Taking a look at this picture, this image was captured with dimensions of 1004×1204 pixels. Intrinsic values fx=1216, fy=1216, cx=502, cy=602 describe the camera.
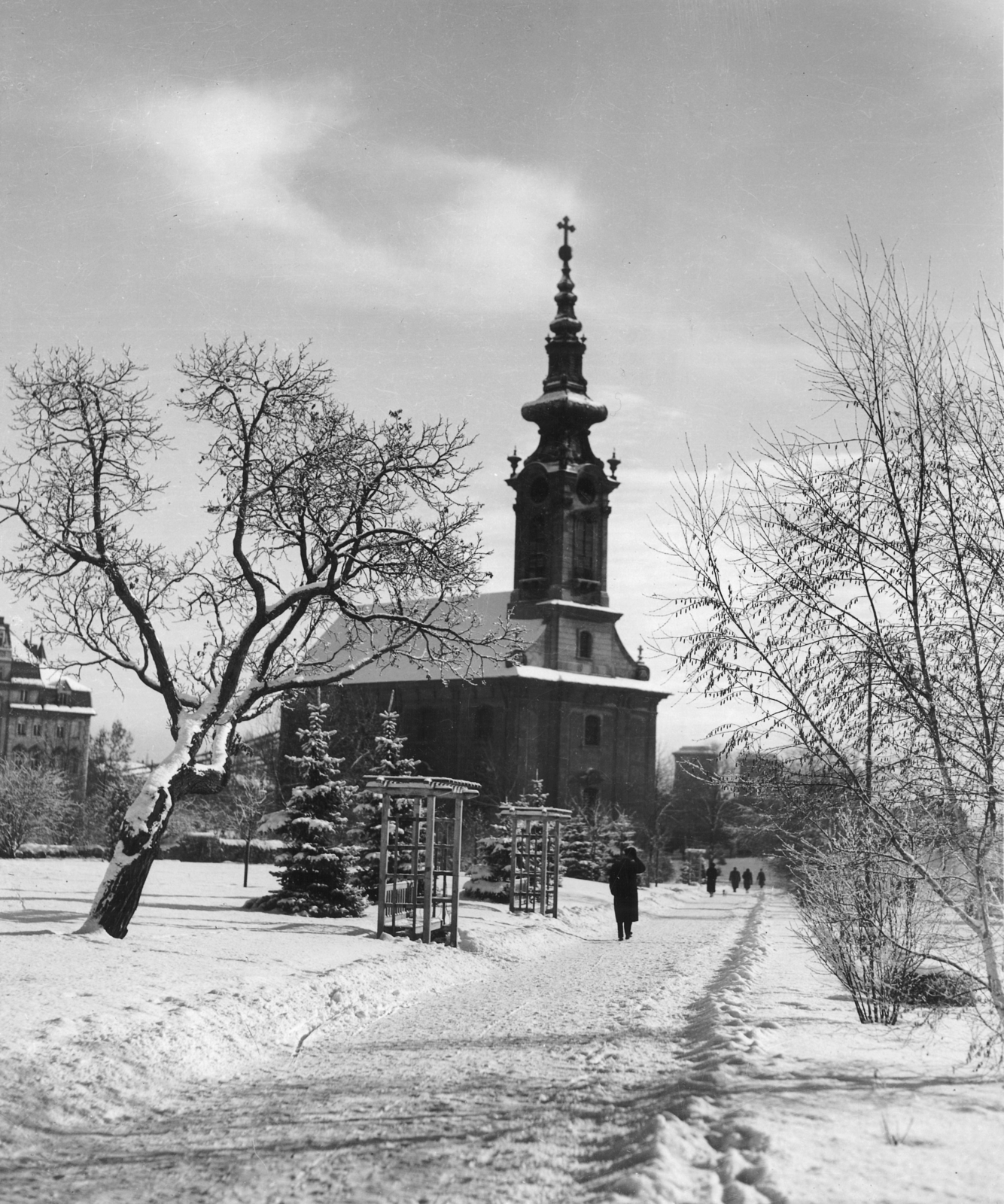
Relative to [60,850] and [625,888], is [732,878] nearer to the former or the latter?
[60,850]

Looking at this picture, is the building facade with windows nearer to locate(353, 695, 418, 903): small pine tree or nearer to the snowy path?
locate(353, 695, 418, 903): small pine tree

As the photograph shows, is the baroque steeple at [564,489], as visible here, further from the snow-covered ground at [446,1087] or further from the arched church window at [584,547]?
the snow-covered ground at [446,1087]

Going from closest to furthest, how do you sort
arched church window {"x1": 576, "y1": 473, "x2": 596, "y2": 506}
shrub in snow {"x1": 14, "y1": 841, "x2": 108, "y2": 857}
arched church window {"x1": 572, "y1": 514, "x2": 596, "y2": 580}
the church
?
shrub in snow {"x1": 14, "y1": 841, "x2": 108, "y2": 857} < the church < arched church window {"x1": 576, "y1": 473, "x2": 596, "y2": 506} < arched church window {"x1": 572, "y1": 514, "x2": 596, "y2": 580}

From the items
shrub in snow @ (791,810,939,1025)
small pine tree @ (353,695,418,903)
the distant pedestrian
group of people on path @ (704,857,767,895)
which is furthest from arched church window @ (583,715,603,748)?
shrub in snow @ (791,810,939,1025)

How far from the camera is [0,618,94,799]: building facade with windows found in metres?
85.0

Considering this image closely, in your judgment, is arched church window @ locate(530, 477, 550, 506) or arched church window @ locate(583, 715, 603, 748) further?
arched church window @ locate(530, 477, 550, 506)

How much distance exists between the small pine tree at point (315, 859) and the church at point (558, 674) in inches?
1840

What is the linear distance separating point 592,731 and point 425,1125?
6644 cm

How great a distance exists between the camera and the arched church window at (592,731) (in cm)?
7238

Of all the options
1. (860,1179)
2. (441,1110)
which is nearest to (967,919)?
(860,1179)

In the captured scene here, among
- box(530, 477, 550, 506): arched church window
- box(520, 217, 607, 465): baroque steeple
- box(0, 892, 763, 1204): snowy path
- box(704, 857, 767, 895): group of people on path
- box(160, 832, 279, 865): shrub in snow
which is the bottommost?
box(704, 857, 767, 895): group of people on path

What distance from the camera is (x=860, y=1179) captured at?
17.9 feet

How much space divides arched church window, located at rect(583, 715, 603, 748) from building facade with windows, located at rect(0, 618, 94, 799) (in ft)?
116

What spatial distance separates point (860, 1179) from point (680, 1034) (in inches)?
193
